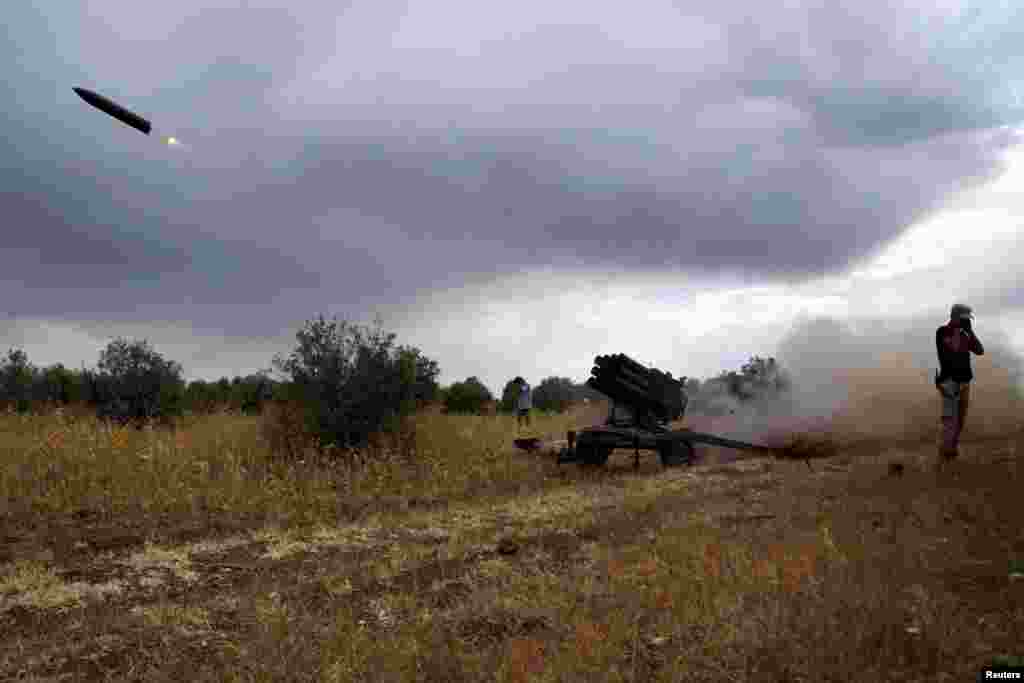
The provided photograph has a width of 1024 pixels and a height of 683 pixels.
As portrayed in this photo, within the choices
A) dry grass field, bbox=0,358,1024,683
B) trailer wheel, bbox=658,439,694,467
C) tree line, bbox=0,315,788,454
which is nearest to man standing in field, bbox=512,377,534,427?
tree line, bbox=0,315,788,454

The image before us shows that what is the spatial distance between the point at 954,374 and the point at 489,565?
26.3 ft

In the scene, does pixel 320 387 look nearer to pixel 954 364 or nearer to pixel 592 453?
pixel 592 453

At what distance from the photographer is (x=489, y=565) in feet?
28.4

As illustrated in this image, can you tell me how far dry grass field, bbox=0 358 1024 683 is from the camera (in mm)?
5598

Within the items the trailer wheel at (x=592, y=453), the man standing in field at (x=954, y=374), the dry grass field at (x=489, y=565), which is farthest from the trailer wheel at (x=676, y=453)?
the man standing in field at (x=954, y=374)

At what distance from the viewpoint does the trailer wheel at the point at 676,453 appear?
1675 centimetres

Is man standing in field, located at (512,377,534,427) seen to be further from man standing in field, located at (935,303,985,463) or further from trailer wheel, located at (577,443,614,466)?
man standing in field, located at (935,303,985,463)

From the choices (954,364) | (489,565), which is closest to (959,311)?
(954,364)

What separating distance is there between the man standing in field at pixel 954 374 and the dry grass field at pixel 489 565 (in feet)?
1.48

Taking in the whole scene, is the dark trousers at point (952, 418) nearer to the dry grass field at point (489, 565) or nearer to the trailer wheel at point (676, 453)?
the dry grass field at point (489, 565)

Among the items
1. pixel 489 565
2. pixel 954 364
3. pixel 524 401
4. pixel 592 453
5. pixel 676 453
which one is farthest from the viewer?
pixel 524 401

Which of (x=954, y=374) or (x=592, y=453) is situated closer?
(x=954, y=374)

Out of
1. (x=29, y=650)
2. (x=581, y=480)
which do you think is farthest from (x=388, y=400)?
(x=29, y=650)

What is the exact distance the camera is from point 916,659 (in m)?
5.04
